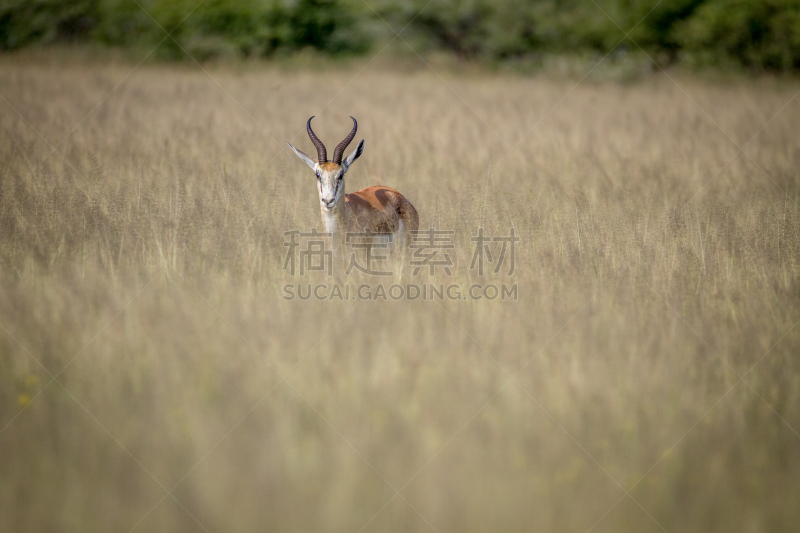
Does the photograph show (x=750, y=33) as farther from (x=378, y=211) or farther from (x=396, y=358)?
(x=396, y=358)

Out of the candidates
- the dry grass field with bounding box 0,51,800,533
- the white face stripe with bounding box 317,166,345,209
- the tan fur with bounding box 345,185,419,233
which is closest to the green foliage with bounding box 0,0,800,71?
the dry grass field with bounding box 0,51,800,533

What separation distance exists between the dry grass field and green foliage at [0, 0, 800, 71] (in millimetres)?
15286

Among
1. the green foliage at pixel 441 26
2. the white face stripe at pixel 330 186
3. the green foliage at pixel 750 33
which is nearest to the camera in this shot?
the white face stripe at pixel 330 186

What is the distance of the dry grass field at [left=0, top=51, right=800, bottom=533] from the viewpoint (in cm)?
299

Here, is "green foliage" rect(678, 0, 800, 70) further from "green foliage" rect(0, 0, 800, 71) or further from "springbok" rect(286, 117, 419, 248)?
"springbok" rect(286, 117, 419, 248)

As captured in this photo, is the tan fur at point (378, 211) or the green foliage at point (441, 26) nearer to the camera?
the tan fur at point (378, 211)

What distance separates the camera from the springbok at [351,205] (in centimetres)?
630

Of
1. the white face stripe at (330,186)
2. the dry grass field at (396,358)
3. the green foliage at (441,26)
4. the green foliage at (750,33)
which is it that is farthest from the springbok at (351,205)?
the green foliage at (750,33)

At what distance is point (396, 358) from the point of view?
4.11 m

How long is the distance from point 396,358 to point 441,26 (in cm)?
2433

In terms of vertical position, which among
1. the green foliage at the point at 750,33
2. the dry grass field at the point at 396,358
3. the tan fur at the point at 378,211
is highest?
the green foliage at the point at 750,33

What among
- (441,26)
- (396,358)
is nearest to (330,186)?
(396,358)

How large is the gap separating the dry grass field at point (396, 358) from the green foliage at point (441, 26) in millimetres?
15286

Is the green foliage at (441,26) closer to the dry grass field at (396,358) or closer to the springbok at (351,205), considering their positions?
the dry grass field at (396,358)
